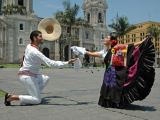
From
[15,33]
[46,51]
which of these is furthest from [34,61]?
[46,51]

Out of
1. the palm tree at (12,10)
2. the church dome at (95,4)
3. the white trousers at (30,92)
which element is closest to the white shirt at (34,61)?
the white trousers at (30,92)

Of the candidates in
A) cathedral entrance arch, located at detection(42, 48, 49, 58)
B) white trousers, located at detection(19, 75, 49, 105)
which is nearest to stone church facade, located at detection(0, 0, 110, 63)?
cathedral entrance arch, located at detection(42, 48, 49, 58)

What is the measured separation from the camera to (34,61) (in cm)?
382

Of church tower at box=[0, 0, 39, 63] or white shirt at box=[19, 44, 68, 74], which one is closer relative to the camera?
white shirt at box=[19, 44, 68, 74]

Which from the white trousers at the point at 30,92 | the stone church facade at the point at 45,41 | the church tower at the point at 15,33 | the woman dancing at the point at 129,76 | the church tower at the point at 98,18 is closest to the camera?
the woman dancing at the point at 129,76

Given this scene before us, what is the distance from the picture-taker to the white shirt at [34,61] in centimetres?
373

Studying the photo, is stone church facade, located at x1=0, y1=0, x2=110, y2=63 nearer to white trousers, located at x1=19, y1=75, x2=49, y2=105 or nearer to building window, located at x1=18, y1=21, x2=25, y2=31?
building window, located at x1=18, y1=21, x2=25, y2=31

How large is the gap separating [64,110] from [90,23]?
4730 centimetres

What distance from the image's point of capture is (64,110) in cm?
338

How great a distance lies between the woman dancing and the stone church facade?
24.3 metres

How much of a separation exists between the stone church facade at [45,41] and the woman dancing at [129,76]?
24.3 metres

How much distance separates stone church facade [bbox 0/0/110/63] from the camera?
36312 millimetres

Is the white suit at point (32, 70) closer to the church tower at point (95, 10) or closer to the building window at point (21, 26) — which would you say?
the building window at point (21, 26)

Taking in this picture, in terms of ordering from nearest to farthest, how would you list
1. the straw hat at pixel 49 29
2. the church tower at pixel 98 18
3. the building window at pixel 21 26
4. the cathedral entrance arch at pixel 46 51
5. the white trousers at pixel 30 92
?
the white trousers at pixel 30 92
the straw hat at pixel 49 29
the building window at pixel 21 26
the cathedral entrance arch at pixel 46 51
the church tower at pixel 98 18
